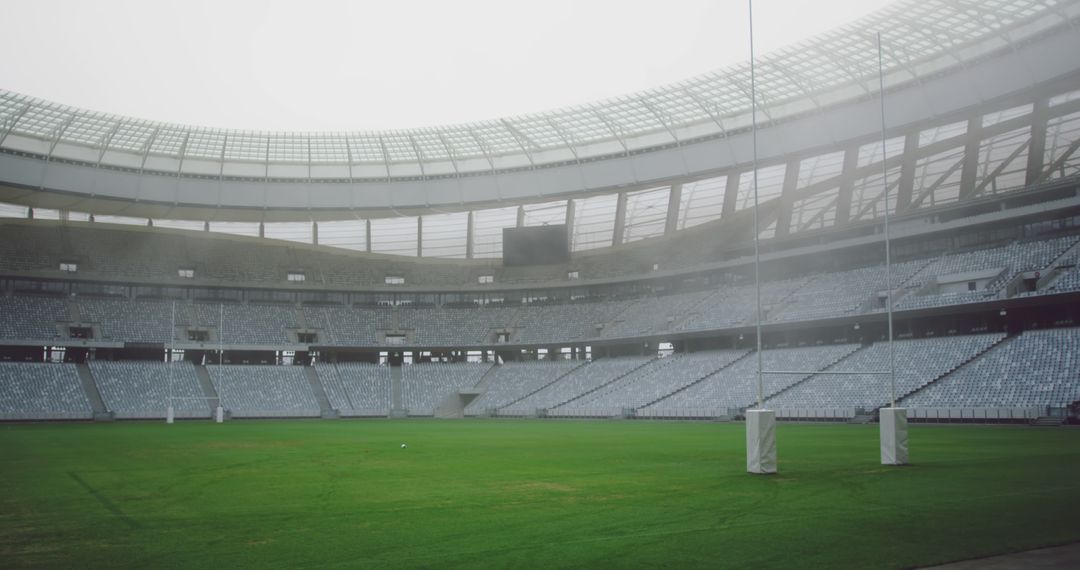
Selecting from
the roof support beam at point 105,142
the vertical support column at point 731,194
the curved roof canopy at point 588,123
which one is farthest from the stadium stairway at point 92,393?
the vertical support column at point 731,194

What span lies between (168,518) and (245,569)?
4.40 m

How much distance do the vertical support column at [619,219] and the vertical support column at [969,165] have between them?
968 inches

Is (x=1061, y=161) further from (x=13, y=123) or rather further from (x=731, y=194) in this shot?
(x=13, y=123)

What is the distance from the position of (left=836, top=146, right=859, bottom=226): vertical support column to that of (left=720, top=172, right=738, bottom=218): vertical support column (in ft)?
21.6

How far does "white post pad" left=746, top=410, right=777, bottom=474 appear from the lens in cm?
1586

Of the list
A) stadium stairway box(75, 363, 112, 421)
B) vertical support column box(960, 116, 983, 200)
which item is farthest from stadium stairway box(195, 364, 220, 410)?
vertical support column box(960, 116, 983, 200)

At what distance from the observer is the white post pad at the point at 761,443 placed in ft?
52.0

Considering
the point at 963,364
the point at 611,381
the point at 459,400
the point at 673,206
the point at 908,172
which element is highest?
the point at 908,172

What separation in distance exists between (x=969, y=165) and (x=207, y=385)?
56.1 meters

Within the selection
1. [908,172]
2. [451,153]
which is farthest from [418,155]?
[908,172]

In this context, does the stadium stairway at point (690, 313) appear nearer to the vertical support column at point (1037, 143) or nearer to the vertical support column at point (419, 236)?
the vertical support column at point (1037, 143)

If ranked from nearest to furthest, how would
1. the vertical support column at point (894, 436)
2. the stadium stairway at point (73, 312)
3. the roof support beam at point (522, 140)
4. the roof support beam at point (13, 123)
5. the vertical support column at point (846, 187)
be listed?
1. the vertical support column at point (894, 436)
2. the roof support beam at point (13, 123)
3. the vertical support column at point (846, 187)
4. the roof support beam at point (522, 140)
5. the stadium stairway at point (73, 312)

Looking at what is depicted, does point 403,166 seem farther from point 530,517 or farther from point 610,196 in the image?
point 530,517

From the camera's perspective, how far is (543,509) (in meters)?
12.6
